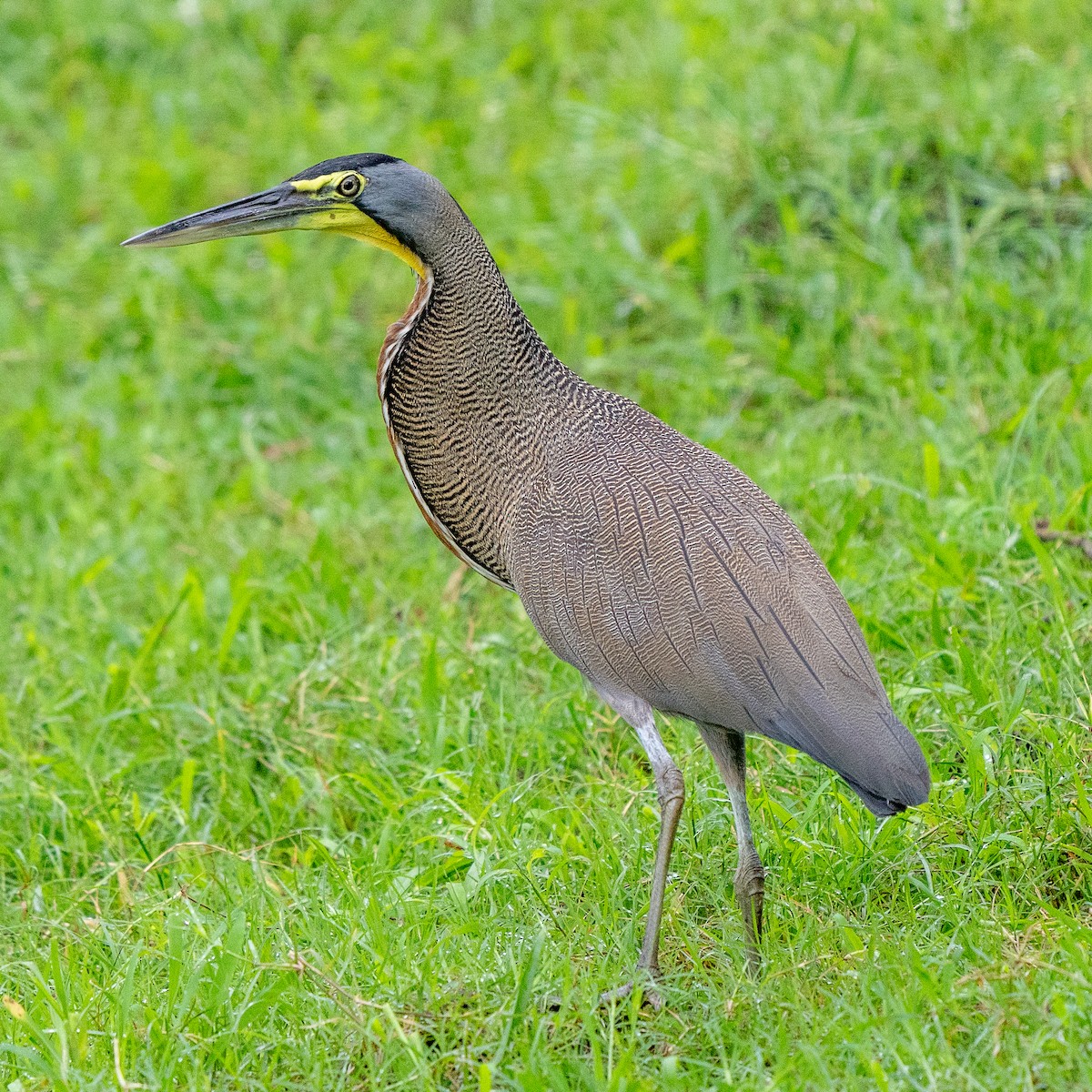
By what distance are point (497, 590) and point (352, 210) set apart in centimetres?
164

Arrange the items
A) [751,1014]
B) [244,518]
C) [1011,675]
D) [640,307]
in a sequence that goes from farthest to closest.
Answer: [640,307] → [244,518] → [1011,675] → [751,1014]

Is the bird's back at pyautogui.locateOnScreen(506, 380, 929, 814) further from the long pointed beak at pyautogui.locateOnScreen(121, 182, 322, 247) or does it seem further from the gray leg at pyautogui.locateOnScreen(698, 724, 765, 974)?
the long pointed beak at pyautogui.locateOnScreen(121, 182, 322, 247)

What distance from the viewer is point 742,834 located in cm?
348

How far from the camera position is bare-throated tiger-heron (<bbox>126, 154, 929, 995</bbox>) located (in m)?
3.33

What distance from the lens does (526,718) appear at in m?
4.36

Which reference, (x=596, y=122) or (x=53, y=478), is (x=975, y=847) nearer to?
(x=53, y=478)

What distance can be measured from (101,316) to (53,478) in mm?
1140

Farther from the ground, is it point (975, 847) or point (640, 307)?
point (640, 307)

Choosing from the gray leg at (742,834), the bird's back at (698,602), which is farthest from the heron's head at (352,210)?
the gray leg at (742,834)

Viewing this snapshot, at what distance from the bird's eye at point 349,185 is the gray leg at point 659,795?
4.49 feet

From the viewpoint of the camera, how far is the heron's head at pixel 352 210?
3.81 m

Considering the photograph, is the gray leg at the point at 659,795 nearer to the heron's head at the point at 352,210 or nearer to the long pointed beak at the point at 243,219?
the heron's head at the point at 352,210

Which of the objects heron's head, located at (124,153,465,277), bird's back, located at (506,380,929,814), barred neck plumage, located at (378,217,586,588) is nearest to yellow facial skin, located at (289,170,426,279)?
heron's head, located at (124,153,465,277)

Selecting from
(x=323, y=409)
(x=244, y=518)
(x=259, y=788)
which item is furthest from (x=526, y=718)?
(x=323, y=409)
